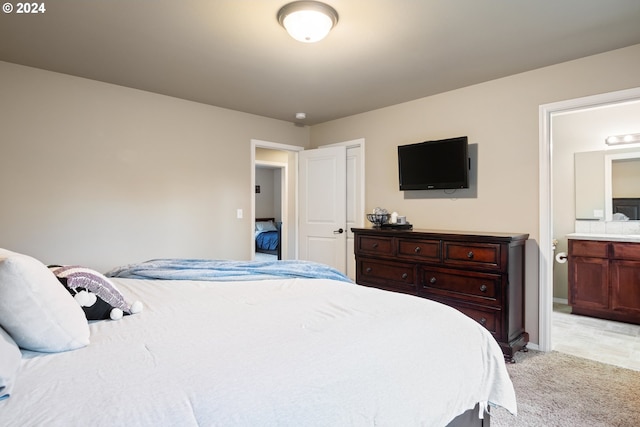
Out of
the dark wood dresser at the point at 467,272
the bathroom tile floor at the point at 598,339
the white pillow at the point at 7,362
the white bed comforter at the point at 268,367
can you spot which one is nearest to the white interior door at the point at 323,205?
the dark wood dresser at the point at 467,272

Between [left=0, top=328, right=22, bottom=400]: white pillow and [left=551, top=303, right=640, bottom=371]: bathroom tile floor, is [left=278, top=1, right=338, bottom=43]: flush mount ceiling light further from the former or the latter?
[left=551, top=303, right=640, bottom=371]: bathroom tile floor

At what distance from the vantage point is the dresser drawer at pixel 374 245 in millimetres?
3549

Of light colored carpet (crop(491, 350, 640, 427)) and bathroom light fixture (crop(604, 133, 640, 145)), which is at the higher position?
bathroom light fixture (crop(604, 133, 640, 145))

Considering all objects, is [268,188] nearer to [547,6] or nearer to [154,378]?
[547,6]

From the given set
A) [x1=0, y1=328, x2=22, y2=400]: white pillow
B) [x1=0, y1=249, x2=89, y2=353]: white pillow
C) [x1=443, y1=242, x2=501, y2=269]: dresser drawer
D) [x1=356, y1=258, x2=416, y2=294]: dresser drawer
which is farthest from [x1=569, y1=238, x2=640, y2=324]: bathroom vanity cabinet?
[x1=0, y1=328, x2=22, y2=400]: white pillow

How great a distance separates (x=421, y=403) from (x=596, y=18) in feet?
8.38

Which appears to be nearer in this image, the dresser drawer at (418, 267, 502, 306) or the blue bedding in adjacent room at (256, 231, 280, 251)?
the dresser drawer at (418, 267, 502, 306)

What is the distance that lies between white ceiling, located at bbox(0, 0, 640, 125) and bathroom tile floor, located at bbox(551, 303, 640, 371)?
2.44 meters

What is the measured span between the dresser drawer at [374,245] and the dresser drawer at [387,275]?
0.09 metres

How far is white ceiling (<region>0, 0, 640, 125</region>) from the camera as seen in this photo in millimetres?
2135

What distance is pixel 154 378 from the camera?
0.90 metres

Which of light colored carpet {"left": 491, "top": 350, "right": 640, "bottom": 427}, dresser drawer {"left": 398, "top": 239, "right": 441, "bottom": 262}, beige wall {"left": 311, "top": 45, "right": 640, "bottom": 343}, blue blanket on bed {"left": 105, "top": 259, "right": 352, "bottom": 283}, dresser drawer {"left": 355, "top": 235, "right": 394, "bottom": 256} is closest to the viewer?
light colored carpet {"left": 491, "top": 350, "right": 640, "bottom": 427}

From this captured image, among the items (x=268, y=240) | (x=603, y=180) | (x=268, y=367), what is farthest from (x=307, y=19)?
(x=268, y=240)

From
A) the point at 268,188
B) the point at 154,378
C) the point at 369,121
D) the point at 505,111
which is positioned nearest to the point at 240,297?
the point at 154,378
